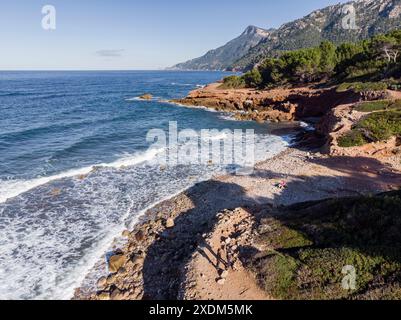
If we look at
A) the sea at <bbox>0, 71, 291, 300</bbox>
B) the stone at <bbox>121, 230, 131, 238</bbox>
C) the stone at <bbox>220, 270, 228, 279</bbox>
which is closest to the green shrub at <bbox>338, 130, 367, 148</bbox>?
the sea at <bbox>0, 71, 291, 300</bbox>

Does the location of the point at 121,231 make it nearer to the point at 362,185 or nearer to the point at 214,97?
the point at 362,185

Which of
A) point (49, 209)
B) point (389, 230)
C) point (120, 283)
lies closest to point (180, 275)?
point (120, 283)

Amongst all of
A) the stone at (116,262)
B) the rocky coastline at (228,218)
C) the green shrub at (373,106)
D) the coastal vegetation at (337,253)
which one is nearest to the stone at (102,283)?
the rocky coastline at (228,218)

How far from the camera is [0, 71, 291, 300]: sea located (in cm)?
1373

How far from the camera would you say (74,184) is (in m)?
22.2

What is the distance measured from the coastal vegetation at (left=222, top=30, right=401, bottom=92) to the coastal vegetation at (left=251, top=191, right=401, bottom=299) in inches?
1263

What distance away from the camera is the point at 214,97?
58.5m

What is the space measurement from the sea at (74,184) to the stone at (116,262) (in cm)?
96

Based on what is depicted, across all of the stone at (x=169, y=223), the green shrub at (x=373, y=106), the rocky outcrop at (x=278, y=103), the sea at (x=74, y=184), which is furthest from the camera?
the rocky outcrop at (x=278, y=103)

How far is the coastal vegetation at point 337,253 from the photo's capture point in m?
9.02

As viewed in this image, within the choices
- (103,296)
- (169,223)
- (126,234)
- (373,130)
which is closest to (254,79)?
(373,130)

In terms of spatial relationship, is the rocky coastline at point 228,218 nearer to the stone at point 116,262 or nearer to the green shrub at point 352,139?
the stone at point 116,262

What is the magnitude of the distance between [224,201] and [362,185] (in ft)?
29.0

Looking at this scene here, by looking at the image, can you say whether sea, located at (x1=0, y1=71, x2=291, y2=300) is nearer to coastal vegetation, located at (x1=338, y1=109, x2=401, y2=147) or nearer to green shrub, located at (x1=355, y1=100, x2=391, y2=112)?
coastal vegetation, located at (x1=338, y1=109, x2=401, y2=147)
